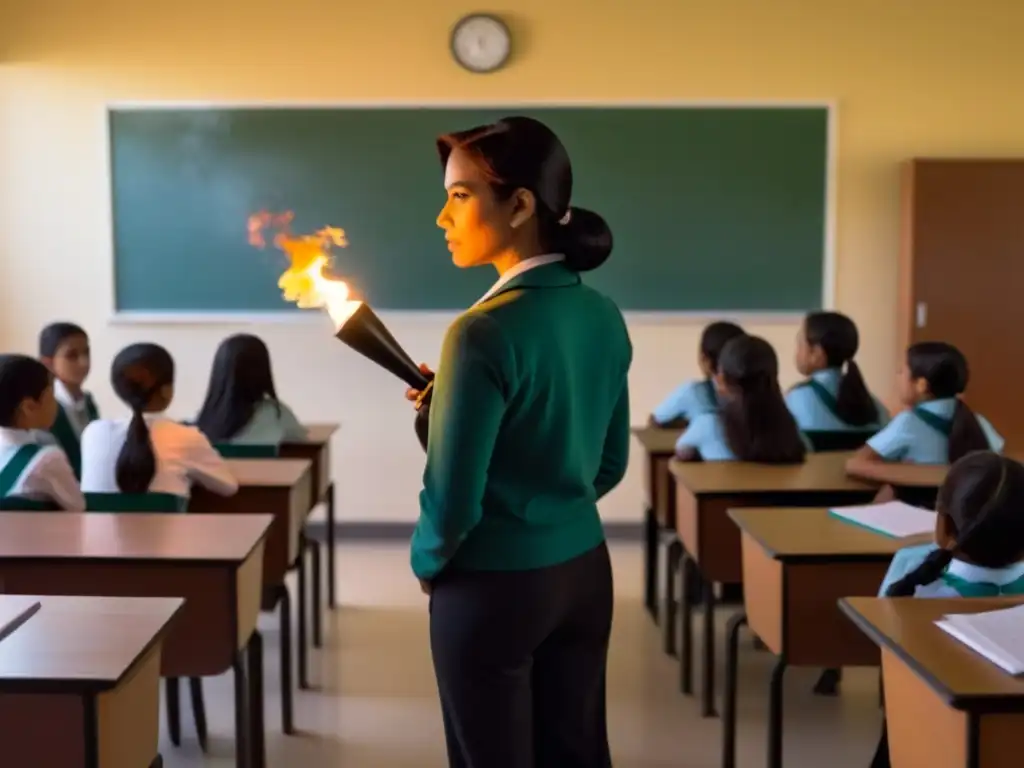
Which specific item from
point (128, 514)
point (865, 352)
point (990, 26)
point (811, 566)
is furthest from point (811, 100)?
point (128, 514)

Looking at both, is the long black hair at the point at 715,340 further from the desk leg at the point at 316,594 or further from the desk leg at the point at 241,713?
the desk leg at the point at 241,713

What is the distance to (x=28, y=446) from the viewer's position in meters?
2.70

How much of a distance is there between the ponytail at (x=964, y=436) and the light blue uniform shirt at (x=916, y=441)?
0.08 feet

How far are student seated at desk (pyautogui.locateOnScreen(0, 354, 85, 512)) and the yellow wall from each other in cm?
280

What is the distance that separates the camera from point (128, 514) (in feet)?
8.97

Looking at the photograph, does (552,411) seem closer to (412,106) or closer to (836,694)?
(836,694)

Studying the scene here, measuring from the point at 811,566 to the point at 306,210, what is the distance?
365cm

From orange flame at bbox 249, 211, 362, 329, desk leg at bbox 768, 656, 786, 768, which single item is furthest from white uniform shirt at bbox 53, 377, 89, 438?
desk leg at bbox 768, 656, 786, 768

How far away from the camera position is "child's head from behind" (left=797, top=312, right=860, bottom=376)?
4.00 metres

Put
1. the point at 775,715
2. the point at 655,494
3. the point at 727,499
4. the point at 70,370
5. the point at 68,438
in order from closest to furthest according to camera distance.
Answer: the point at 775,715 < the point at 727,499 < the point at 68,438 < the point at 70,370 < the point at 655,494

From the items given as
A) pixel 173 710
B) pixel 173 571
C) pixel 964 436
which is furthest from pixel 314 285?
pixel 964 436

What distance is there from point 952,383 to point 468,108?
2.86 m

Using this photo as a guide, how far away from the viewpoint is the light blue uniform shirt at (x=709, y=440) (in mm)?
3557

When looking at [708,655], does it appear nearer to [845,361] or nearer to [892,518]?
[892,518]
